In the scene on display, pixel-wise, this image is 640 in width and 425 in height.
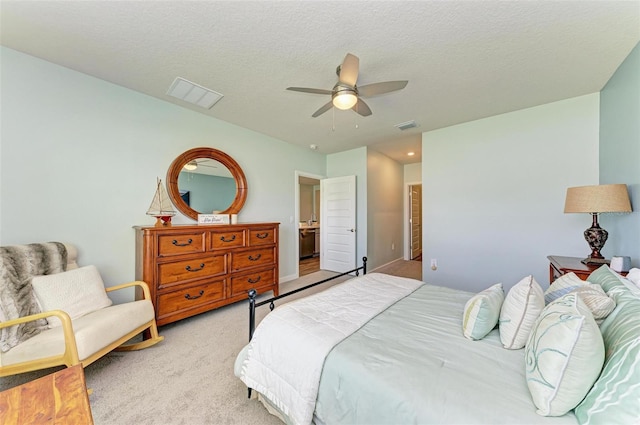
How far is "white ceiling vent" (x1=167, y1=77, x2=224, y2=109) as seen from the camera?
Answer: 2.52 m

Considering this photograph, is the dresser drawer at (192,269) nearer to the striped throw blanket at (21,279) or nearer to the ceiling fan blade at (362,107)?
the striped throw blanket at (21,279)

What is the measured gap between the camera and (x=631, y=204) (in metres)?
2.04

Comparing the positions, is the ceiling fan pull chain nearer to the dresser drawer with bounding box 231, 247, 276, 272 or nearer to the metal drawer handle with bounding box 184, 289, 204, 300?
the dresser drawer with bounding box 231, 247, 276, 272

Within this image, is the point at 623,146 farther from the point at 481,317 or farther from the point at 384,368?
the point at 384,368

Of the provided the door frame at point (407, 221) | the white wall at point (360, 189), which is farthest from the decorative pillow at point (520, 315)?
the door frame at point (407, 221)

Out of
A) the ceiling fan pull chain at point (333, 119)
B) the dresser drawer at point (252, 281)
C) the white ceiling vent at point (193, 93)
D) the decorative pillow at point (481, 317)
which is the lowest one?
the dresser drawer at point (252, 281)

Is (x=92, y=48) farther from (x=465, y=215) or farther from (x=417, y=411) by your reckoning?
(x=465, y=215)

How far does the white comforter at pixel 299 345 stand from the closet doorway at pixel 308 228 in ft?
11.0

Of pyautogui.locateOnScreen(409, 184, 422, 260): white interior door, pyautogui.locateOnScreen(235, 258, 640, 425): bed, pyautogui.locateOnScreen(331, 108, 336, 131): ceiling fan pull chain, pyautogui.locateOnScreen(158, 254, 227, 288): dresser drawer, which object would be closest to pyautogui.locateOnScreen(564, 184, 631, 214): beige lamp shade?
pyautogui.locateOnScreen(235, 258, 640, 425): bed

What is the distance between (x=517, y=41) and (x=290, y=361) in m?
2.86

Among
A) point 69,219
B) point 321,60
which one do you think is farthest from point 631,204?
point 69,219

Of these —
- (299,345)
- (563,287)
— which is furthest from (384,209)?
(299,345)

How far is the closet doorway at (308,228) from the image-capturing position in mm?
5652

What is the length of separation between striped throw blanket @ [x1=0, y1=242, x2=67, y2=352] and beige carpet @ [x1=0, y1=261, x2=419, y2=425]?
512 millimetres
